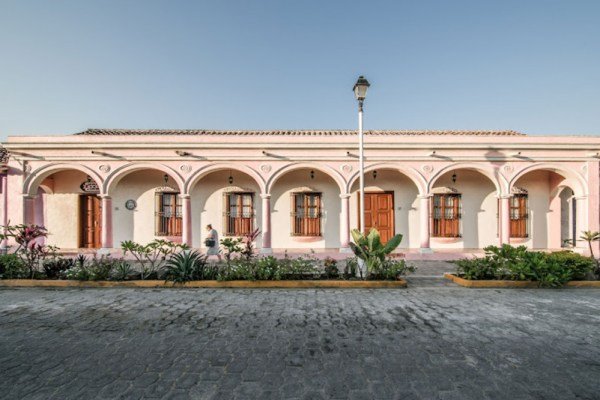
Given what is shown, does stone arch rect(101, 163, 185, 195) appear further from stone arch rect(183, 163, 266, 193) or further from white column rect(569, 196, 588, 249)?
white column rect(569, 196, 588, 249)

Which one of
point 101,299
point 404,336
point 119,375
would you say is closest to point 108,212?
point 101,299

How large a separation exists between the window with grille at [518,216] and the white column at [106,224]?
16.0 m

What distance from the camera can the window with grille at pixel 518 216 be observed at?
11.2 metres

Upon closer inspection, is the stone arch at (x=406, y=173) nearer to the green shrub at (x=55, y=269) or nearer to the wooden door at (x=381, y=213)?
the wooden door at (x=381, y=213)

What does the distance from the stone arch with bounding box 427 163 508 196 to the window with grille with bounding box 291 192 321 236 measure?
4.47m

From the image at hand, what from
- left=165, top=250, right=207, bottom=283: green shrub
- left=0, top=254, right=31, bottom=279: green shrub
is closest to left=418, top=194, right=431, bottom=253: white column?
left=165, top=250, right=207, bottom=283: green shrub

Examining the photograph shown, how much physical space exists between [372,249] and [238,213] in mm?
6546

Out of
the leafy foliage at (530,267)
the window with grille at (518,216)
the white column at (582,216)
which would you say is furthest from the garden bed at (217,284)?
the white column at (582,216)

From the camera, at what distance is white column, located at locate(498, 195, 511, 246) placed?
33.5ft

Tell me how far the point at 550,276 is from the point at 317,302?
17.5 feet

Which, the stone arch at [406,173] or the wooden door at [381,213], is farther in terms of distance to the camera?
the wooden door at [381,213]

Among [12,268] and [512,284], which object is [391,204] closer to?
[512,284]

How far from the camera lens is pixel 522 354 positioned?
10.8 ft

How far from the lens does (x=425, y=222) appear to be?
10414 millimetres
